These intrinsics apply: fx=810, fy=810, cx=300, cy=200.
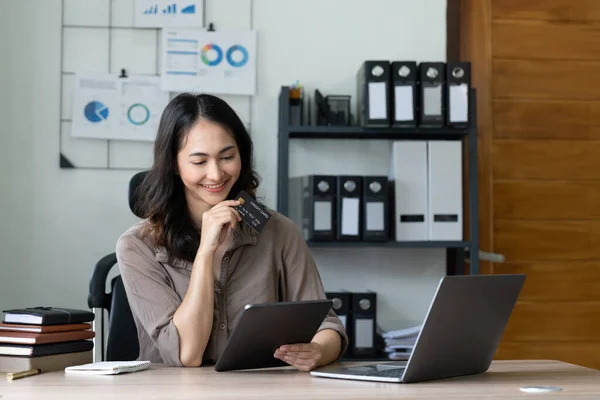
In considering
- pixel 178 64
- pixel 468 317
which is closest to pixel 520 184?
A: pixel 178 64

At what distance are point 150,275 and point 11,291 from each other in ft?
5.26

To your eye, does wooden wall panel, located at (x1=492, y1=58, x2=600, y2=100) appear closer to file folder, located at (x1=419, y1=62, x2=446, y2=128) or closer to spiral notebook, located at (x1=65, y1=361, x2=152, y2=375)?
file folder, located at (x1=419, y1=62, x2=446, y2=128)

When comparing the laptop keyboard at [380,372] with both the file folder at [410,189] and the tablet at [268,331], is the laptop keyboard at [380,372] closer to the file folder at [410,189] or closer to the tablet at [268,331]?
the tablet at [268,331]

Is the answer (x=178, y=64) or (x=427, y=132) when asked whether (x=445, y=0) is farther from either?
(x=178, y=64)

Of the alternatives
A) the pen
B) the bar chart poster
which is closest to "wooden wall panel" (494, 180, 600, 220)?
the bar chart poster

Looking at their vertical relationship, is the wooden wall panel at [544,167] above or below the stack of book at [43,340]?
above

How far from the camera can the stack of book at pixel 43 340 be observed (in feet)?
5.17

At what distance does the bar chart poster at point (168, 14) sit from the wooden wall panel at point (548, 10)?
126 cm

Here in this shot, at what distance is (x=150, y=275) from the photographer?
185cm

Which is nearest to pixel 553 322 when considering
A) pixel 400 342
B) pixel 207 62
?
pixel 400 342

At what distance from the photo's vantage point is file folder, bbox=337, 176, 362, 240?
3.03 meters

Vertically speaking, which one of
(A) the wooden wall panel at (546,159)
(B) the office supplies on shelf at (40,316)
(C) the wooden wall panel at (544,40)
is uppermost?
(C) the wooden wall panel at (544,40)

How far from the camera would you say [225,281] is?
1.94 meters

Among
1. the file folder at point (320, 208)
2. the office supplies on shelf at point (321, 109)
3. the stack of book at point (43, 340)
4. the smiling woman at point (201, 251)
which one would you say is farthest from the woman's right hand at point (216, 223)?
the office supplies on shelf at point (321, 109)
